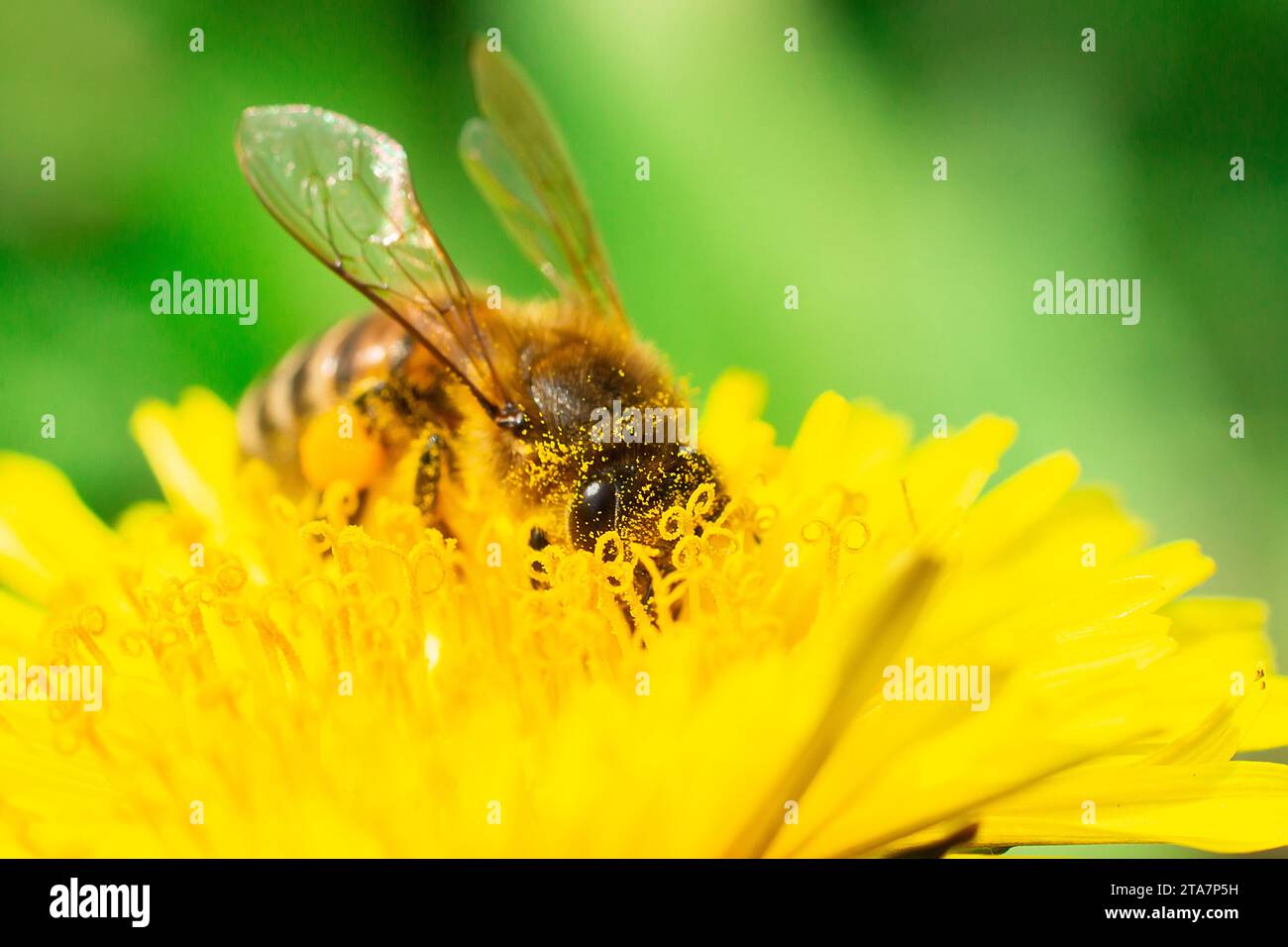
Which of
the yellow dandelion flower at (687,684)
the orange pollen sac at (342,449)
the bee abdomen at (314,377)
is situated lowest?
the yellow dandelion flower at (687,684)

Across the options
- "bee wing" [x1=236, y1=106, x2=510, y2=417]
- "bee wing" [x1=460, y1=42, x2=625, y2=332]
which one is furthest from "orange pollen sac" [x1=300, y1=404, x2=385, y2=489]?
"bee wing" [x1=460, y1=42, x2=625, y2=332]

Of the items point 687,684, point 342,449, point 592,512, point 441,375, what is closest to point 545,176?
point 441,375

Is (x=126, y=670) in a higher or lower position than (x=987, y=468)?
lower

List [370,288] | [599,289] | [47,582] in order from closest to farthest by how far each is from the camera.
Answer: [370,288] → [47,582] → [599,289]

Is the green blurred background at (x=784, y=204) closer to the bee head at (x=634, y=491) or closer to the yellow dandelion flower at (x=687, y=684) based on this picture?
the yellow dandelion flower at (x=687, y=684)

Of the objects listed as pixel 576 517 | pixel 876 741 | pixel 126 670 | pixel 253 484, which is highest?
pixel 253 484

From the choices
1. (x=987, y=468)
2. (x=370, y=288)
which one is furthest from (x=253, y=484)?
(x=987, y=468)

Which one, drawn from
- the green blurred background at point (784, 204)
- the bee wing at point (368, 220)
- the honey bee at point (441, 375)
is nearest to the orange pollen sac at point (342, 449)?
the honey bee at point (441, 375)

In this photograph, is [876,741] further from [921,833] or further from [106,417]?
[106,417]
